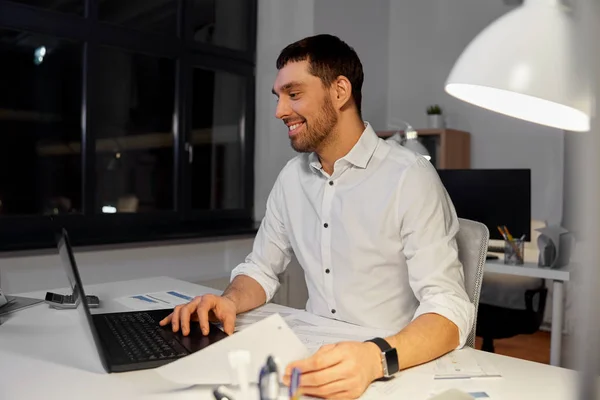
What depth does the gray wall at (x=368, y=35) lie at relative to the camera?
12.7 feet

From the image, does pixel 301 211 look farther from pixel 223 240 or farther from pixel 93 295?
pixel 223 240

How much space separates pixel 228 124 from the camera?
11.9ft

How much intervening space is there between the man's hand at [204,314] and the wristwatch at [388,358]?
1.18 ft

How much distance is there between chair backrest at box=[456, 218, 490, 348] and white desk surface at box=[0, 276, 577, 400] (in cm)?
23

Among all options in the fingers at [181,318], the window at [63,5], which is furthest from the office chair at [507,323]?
the window at [63,5]

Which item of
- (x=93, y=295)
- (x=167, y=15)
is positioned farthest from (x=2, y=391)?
(x=167, y=15)

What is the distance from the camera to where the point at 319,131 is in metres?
1.46

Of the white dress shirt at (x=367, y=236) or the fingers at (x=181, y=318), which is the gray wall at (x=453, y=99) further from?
the fingers at (x=181, y=318)

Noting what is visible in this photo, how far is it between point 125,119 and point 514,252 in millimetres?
2161

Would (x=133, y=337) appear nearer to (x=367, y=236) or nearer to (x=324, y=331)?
(x=324, y=331)

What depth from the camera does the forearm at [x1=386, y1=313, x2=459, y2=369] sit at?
94cm

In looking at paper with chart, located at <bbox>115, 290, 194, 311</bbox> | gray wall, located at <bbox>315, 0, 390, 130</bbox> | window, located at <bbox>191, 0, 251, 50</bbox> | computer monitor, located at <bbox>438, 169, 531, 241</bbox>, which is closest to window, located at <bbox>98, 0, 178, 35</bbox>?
window, located at <bbox>191, 0, 251, 50</bbox>

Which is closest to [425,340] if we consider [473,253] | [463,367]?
[463,367]

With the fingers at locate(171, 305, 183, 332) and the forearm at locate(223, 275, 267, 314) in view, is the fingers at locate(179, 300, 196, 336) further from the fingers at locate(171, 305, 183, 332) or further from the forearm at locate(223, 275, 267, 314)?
the forearm at locate(223, 275, 267, 314)
